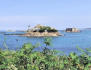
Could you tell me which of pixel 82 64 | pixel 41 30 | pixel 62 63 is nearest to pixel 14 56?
pixel 62 63

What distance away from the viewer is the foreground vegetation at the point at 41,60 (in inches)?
171

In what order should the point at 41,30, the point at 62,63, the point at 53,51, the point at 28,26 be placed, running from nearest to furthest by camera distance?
1. the point at 62,63
2. the point at 53,51
3. the point at 28,26
4. the point at 41,30

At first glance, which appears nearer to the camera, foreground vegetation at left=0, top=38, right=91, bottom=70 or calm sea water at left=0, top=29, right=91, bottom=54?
foreground vegetation at left=0, top=38, right=91, bottom=70

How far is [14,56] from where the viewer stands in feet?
14.8

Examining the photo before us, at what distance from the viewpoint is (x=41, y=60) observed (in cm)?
439

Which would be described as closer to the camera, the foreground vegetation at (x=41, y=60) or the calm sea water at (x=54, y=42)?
the foreground vegetation at (x=41, y=60)

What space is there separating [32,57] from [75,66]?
81 cm

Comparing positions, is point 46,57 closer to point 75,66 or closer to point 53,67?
point 53,67

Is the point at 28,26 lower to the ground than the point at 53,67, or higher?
higher

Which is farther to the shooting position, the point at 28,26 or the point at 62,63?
the point at 28,26

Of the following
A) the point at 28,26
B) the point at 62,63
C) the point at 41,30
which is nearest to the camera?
the point at 62,63

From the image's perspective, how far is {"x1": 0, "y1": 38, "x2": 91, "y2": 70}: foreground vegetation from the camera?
14.2 feet

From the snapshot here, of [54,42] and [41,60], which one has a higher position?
[41,60]

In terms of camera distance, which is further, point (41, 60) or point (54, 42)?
point (54, 42)
